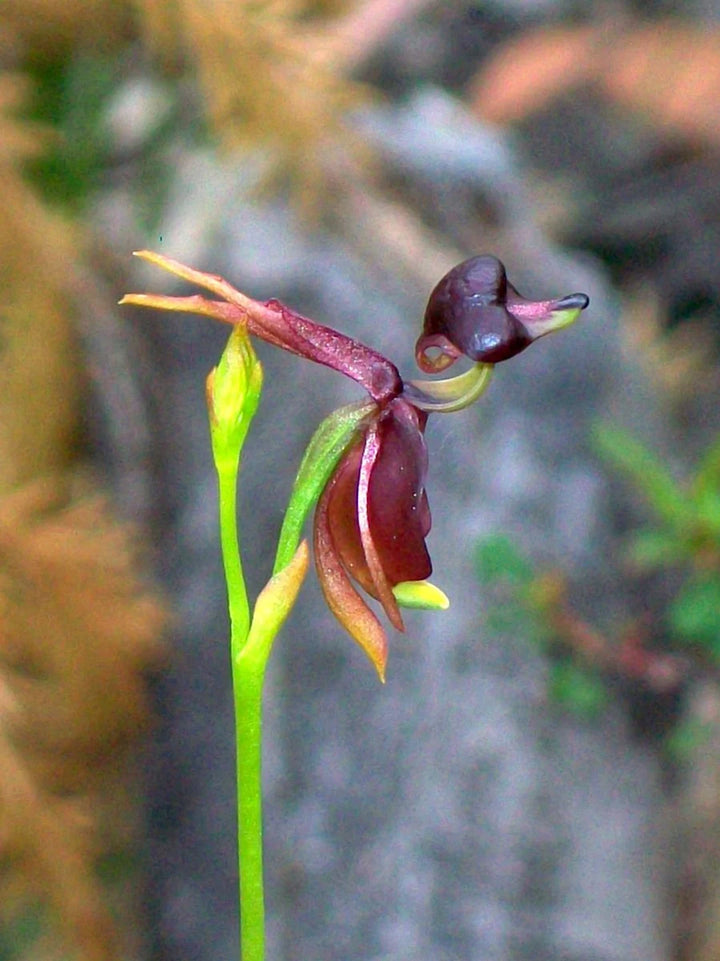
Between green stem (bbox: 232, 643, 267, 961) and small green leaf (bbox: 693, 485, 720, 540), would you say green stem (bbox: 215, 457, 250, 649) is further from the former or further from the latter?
small green leaf (bbox: 693, 485, 720, 540)

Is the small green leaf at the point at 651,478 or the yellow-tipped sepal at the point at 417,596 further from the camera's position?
the small green leaf at the point at 651,478

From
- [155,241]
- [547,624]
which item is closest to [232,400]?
[547,624]

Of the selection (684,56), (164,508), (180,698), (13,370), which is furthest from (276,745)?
(684,56)

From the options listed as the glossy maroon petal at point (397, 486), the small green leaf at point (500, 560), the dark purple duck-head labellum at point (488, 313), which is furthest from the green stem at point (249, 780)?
the small green leaf at point (500, 560)

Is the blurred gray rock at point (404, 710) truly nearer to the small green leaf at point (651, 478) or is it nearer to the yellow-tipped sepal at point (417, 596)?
the small green leaf at point (651, 478)

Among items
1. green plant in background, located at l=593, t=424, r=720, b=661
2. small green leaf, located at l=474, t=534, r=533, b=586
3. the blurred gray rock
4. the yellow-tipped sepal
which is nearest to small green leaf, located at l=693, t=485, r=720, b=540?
green plant in background, located at l=593, t=424, r=720, b=661

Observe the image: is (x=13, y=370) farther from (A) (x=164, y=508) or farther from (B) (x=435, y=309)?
(B) (x=435, y=309)

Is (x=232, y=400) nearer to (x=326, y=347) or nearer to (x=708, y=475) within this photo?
(x=326, y=347)

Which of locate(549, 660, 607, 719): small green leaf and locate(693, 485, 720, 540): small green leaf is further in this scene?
locate(549, 660, 607, 719): small green leaf
